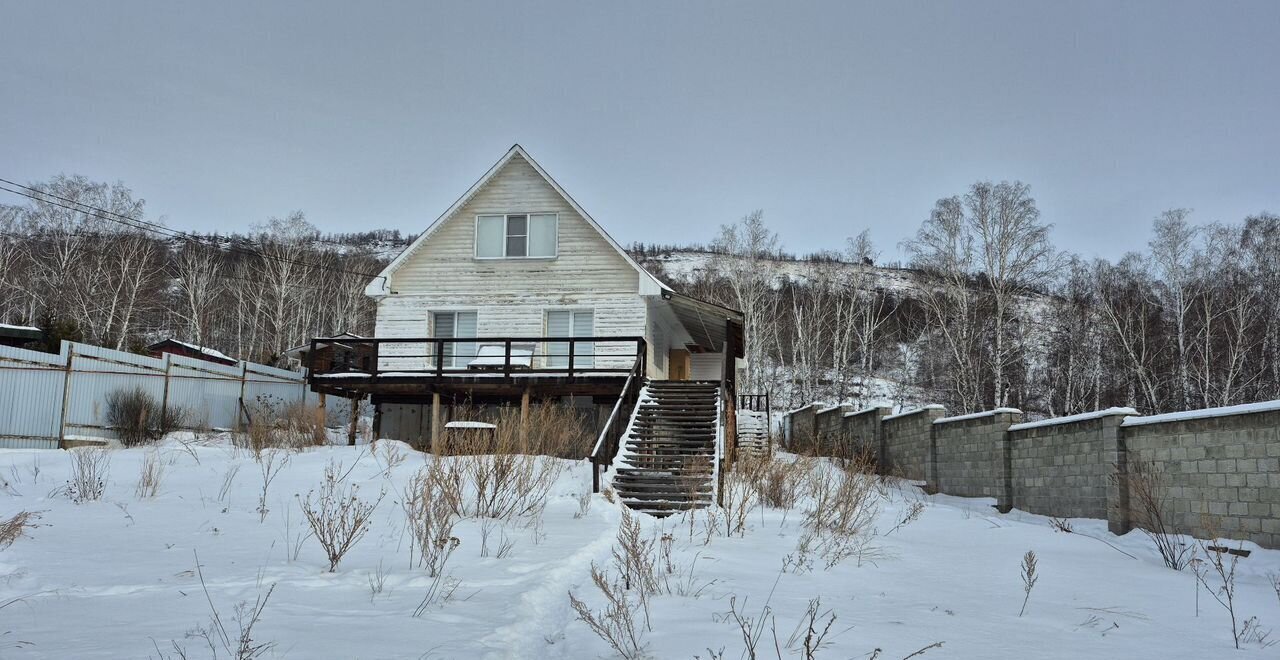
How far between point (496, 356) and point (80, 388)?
31.3ft

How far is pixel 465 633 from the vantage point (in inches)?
167

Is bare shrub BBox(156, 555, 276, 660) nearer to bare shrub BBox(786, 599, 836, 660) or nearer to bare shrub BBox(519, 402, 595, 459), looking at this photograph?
bare shrub BBox(786, 599, 836, 660)

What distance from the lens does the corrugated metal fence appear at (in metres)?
18.3

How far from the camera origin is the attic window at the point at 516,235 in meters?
21.6

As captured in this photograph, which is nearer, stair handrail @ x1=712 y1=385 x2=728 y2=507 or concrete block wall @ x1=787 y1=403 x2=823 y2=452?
stair handrail @ x1=712 y1=385 x2=728 y2=507

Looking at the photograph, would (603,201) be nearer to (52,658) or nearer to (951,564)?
(951,564)

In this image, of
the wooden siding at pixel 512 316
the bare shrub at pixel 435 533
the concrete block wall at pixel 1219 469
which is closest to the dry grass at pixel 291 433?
the wooden siding at pixel 512 316

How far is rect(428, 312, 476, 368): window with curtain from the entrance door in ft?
25.9

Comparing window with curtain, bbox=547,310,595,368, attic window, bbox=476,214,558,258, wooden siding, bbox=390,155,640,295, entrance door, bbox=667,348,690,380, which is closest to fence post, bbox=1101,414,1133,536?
wooden siding, bbox=390,155,640,295

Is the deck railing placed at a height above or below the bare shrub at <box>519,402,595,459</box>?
above

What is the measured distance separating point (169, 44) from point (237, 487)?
1090 cm

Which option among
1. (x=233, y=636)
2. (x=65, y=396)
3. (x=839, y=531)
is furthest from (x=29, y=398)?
(x=233, y=636)

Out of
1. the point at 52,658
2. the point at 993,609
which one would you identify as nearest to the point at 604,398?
the point at 993,609

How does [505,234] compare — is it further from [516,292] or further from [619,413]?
[619,413]
